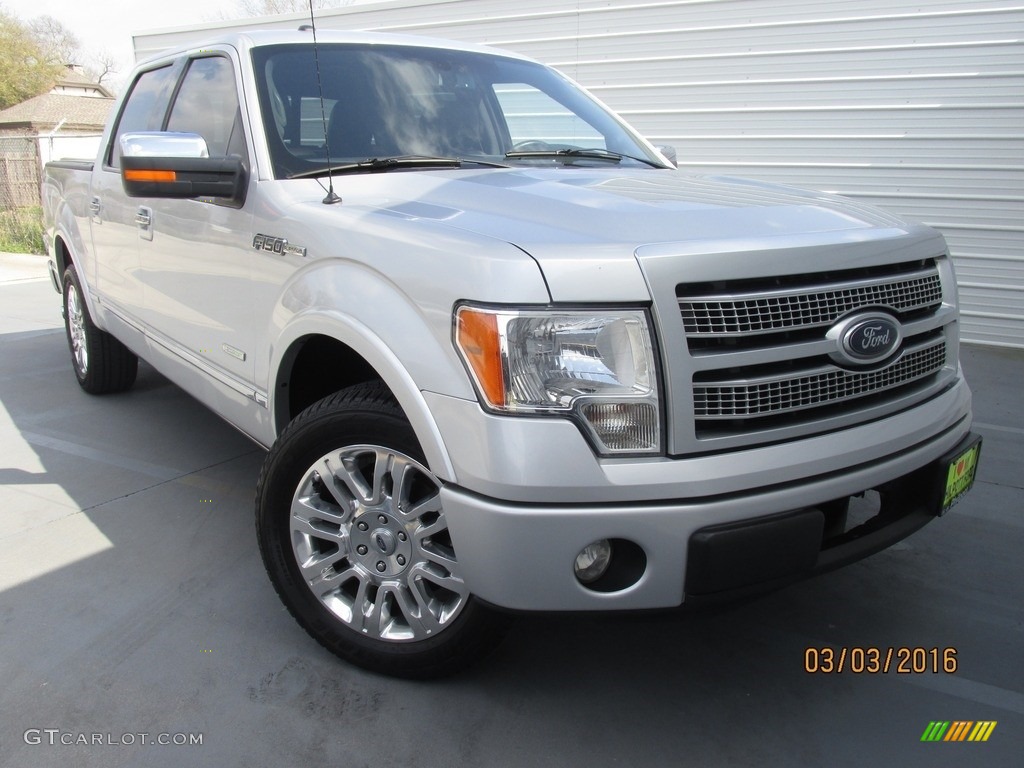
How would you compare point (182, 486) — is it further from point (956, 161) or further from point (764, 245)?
point (956, 161)

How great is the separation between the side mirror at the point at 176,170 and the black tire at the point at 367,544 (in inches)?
32.7

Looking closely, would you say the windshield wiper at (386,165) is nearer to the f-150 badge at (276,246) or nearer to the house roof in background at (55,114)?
the f-150 badge at (276,246)

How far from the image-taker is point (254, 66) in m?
2.94

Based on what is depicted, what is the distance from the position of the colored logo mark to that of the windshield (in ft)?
7.02

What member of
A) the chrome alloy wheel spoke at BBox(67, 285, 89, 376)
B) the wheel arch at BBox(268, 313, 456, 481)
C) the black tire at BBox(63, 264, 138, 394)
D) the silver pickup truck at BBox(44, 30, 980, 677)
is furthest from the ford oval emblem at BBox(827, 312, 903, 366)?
the chrome alloy wheel spoke at BBox(67, 285, 89, 376)

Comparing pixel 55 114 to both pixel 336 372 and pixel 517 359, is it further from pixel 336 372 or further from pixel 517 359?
pixel 517 359

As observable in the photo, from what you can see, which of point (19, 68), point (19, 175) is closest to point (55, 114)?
point (19, 68)

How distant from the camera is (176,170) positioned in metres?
2.52

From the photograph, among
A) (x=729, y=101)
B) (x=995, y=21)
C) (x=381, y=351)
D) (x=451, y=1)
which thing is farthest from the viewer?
(x=451, y=1)

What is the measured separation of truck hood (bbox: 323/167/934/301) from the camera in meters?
1.81

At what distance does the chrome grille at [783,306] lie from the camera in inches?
72.1

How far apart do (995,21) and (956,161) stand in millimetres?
1219

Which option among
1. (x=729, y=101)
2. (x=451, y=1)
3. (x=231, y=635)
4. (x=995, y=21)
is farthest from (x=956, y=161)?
(x=231, y=635)
